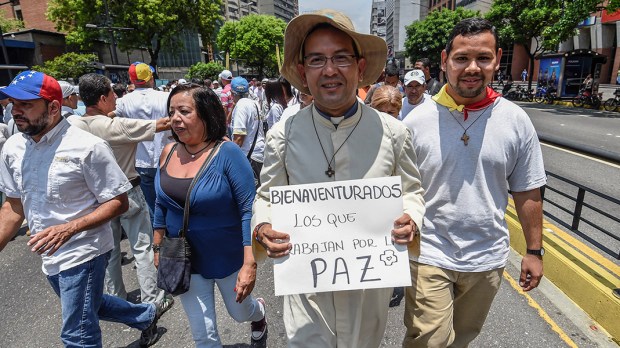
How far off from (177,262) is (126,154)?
1.68m

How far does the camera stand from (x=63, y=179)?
7.17 feet

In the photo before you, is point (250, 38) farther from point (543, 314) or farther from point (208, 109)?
point (543, 314)

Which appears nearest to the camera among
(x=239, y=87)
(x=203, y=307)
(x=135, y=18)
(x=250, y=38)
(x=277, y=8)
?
(x=203, y=307)

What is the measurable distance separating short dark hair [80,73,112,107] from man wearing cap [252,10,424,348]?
2.34 metres

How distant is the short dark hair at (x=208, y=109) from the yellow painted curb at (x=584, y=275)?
3072 mm

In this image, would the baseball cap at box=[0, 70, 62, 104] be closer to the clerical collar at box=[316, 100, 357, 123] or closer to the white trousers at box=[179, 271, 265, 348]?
the white trousers at box=[179, 271, 265, 348]

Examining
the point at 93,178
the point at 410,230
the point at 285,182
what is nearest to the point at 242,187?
the point at 285,182

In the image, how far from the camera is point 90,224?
2.22 m

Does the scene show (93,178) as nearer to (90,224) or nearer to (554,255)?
(90,224)

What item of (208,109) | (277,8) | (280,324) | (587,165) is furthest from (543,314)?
(277,8)

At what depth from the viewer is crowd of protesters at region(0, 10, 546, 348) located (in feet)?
5.44

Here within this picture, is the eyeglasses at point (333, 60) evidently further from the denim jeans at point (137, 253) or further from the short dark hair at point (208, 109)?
the denim jeans at point (137, 253)

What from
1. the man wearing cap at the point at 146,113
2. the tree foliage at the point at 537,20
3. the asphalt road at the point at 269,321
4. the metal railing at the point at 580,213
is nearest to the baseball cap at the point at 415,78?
the metal railing at the point at 580,213

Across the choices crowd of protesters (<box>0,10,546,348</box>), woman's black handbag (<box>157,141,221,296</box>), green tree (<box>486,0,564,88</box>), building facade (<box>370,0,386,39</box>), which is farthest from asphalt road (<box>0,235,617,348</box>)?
building facade (<box>370,0,386,39</box>)
